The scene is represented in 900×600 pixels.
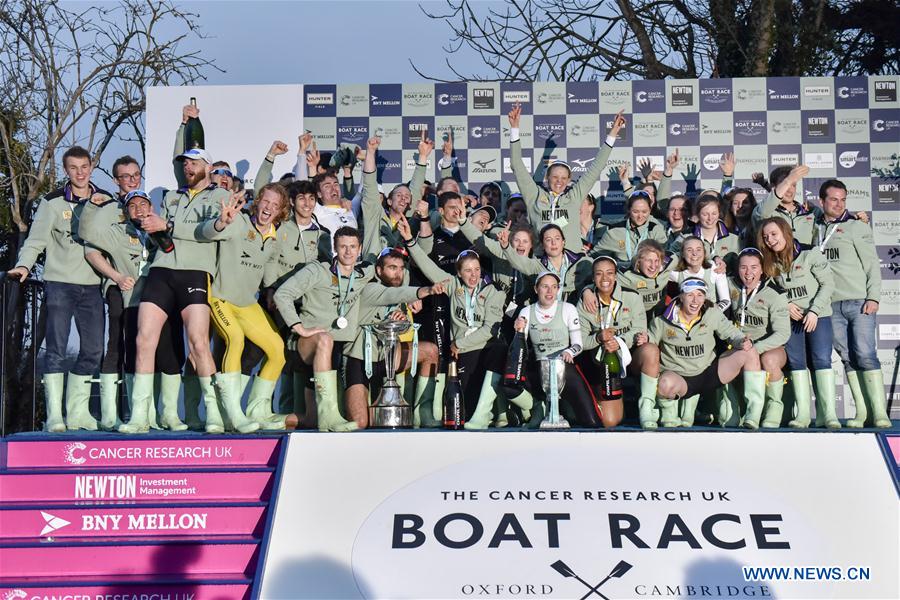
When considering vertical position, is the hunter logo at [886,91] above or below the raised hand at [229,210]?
above

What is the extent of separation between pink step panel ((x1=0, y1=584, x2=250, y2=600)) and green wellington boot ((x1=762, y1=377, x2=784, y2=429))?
3485 mm

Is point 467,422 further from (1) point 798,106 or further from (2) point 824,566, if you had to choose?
(1) point 798,106

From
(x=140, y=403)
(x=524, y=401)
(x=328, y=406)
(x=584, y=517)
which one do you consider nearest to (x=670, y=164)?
(x=524, y=401)

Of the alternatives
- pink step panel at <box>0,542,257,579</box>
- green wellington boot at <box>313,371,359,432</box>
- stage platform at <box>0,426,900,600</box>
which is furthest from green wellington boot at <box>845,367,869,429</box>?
pink step panel at <box>0,542,257,579</box>

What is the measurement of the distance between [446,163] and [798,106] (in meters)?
2.96

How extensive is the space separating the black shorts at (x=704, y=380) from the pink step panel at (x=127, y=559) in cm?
296

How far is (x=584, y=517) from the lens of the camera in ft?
18.2

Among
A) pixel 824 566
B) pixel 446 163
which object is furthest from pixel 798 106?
pixel 824 566

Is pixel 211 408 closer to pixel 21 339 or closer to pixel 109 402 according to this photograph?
pixel 109 402

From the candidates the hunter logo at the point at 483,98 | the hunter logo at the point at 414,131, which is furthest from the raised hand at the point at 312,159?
the hunter logo at the point at 483,98

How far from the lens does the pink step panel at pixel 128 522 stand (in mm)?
5734

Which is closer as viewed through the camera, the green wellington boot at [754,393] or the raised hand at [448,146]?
the green wellington boot at [754,393]

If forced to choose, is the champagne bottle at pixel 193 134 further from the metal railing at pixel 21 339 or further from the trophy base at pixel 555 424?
the trophy base at pixel 555 424

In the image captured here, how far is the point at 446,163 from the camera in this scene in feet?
30.2
